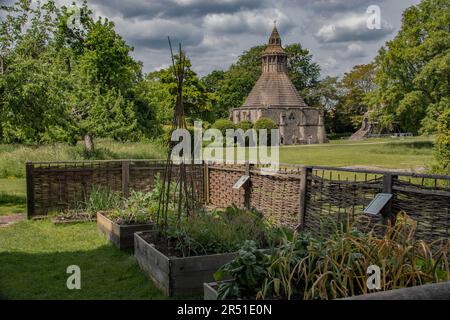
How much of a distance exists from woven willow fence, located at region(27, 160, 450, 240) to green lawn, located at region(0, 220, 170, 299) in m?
1.30

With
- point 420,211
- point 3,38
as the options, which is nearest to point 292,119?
point 3,38

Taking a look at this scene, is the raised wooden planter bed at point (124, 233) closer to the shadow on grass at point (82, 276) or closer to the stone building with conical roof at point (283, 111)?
the shadow on grass at point (82, 276)

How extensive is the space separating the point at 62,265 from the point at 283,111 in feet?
171

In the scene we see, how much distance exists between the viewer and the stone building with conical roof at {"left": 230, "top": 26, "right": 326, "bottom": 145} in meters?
56.6

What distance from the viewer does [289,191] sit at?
7.71 meters

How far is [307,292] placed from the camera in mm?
3340

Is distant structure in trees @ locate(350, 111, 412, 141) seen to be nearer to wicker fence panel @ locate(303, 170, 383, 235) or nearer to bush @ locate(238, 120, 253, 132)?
bush @ locate(238, 120, 253, 132)

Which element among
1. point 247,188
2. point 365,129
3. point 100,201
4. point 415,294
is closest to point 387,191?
point 247,188

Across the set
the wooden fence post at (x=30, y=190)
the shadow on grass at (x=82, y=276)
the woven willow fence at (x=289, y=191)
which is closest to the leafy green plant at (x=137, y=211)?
the shadow on grass at (x=82, y=276)

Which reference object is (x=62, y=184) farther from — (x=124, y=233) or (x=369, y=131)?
(x=369, y=131)

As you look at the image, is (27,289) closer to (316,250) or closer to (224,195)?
(316,250)

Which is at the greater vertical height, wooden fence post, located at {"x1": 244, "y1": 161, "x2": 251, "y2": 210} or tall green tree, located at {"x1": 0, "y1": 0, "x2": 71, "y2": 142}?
tall green tree, located at {"x1": 0, "y1": 0, "x2": 71, "y2": 142}

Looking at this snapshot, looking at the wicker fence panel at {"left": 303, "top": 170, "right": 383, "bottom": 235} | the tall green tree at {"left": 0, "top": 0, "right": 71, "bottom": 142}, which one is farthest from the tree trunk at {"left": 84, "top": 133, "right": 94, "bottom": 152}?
the wicker fence panel at {"left": 303, "top": 170, "right": 383, "bottom": 235}

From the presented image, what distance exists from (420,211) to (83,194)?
7.30 metres
